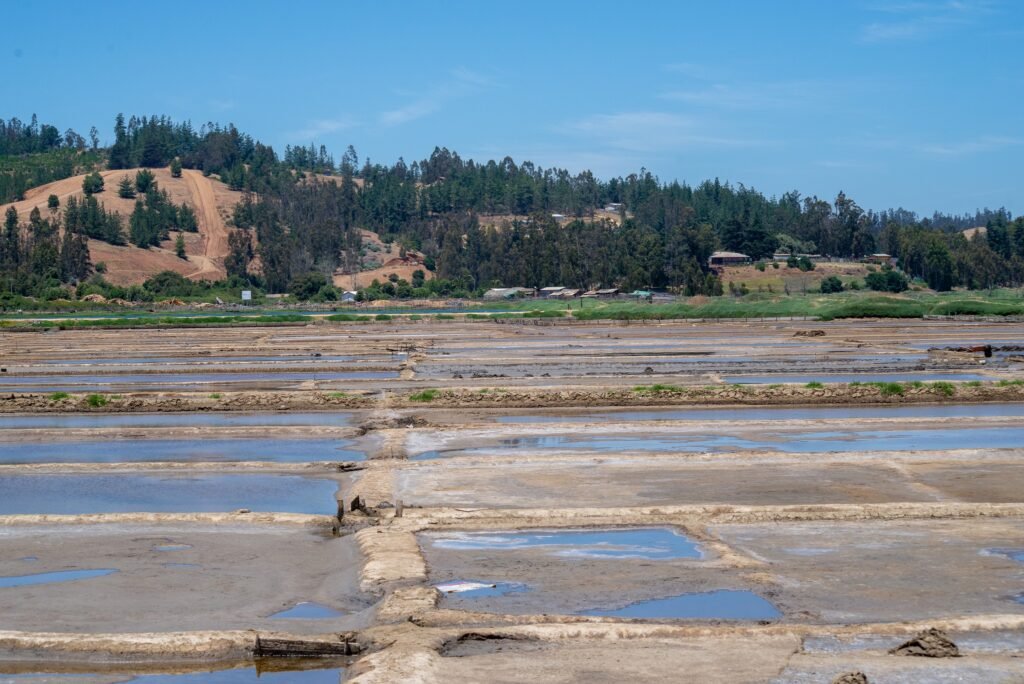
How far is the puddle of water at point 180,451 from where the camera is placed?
24.7 m

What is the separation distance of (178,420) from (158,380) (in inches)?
448

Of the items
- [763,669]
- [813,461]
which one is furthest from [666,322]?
[763,669]

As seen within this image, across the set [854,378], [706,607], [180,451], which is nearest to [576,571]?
[706,607]

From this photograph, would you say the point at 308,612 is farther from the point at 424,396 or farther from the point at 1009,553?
the point at 424,396

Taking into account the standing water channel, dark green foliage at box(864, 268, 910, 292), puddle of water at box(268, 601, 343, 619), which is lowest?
puddle of water at box(268, 601, 343, 619)

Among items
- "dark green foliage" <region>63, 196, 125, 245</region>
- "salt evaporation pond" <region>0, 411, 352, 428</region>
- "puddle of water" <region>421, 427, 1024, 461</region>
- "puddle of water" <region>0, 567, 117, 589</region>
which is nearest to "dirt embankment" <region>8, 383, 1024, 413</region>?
"salt evaporation pond" <region>0, 411, 352, 428</region>

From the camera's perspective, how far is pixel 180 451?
25.8 meters

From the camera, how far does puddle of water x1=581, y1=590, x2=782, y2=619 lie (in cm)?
1263

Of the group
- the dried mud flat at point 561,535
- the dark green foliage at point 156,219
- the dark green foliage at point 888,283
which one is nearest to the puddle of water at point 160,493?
the dried mud flat at point 561,535

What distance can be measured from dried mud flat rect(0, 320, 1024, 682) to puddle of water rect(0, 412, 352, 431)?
0.80 feet

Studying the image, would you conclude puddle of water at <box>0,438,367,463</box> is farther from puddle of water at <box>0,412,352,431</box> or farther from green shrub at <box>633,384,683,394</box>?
green shrub at <box>633,384,683,394</box>

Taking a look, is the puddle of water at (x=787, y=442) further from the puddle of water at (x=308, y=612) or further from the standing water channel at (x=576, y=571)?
the puddle of water at (x=308, y=612)

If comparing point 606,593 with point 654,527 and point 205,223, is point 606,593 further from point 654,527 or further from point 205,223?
point 205,223

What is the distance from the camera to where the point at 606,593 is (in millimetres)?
13492
